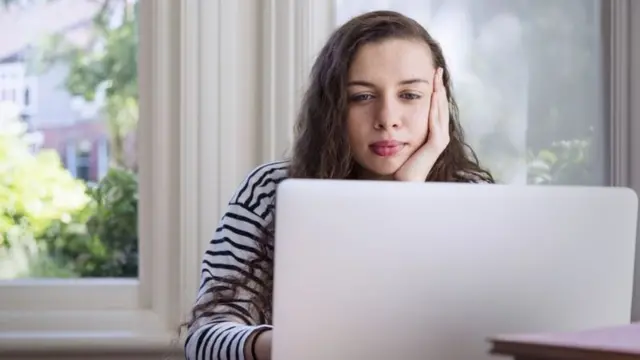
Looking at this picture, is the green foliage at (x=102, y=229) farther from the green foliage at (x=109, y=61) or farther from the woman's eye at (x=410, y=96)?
the woman's eye at (x=410, y=96)

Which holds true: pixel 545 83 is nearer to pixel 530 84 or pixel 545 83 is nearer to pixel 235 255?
pixel 530 84

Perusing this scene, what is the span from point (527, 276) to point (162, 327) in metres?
1.09

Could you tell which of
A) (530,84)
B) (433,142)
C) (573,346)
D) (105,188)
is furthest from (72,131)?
(573,346)

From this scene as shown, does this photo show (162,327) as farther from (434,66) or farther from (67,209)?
(434,66)

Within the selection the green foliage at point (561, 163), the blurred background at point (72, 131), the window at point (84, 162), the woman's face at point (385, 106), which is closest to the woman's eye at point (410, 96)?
the woman's face at point (385, 106)

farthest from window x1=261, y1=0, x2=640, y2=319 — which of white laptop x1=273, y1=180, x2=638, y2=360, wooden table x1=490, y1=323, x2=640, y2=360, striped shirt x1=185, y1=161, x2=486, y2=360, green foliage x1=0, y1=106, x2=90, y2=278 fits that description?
wooden table x1=490, y1=323, x2=640, y2=360

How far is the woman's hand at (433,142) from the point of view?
141 cm

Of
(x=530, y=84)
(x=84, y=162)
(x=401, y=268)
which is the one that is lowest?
(x=401, y=268)

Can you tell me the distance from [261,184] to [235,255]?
0.13 m

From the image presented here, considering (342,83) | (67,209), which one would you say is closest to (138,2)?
(67,209)

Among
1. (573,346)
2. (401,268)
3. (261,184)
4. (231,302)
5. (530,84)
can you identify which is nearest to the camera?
(573,346)

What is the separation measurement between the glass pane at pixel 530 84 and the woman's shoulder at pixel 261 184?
0.60m

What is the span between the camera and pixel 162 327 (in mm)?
1837

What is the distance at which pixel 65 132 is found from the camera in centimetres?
190
